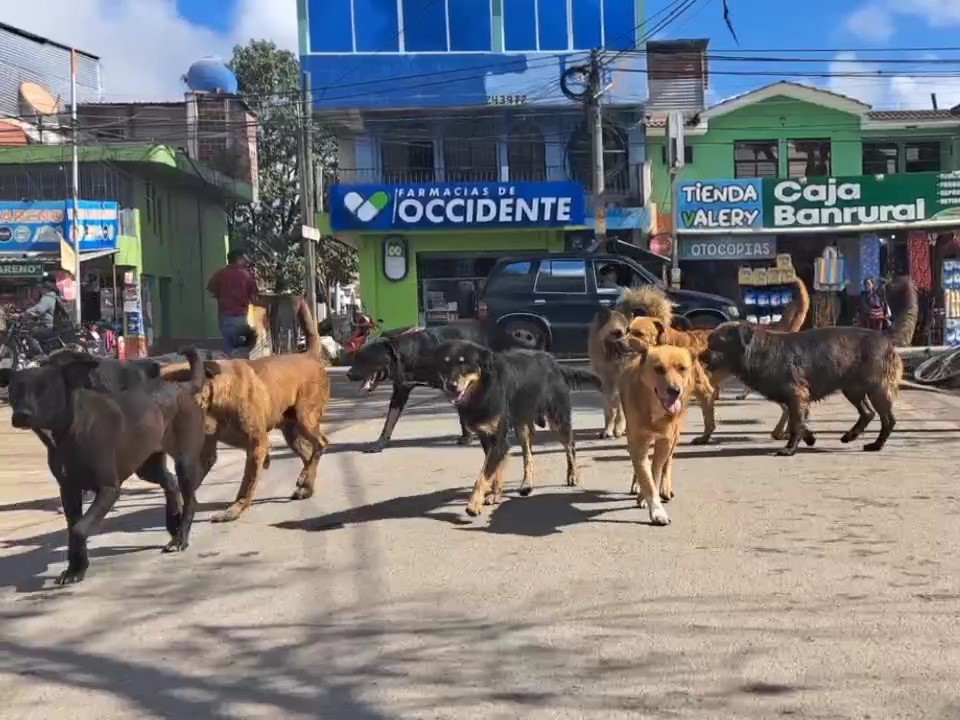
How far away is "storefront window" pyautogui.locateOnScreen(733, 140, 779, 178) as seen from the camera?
29391mm

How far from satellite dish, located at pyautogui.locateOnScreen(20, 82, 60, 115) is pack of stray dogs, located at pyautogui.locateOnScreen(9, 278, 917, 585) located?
24958 mm

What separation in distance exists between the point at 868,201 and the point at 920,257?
2.03 meters

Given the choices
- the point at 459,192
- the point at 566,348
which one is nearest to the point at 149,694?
the point at 566,348

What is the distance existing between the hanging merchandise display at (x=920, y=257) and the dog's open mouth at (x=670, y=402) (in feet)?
76.1

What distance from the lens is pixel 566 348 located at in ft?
66.0

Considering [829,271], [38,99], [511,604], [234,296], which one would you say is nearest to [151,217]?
[38,99]

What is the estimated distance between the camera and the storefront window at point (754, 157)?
96.4 ft

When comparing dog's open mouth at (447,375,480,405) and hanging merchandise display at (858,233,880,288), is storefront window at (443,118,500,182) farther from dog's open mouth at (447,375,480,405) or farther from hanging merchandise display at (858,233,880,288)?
dog's open mouth at (447,375,480,405)

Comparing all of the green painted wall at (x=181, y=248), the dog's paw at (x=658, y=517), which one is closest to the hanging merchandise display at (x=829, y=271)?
the green painted wall at (x=181, y=248)

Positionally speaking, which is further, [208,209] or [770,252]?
[208,209]

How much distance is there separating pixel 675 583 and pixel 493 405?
226 cm

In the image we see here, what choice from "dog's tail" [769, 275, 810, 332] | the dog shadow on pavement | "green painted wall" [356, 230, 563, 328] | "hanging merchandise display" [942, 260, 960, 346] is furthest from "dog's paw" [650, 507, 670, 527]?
"green painted wall" [356, 230, 563, 328]

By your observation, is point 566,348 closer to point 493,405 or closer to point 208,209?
point 493,405

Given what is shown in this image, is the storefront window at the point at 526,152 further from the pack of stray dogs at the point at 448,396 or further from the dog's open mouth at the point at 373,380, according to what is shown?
the dog's open mouth at the point at 373,380
